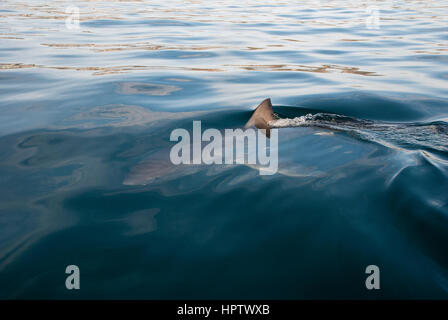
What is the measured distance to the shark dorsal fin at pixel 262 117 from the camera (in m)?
4.29

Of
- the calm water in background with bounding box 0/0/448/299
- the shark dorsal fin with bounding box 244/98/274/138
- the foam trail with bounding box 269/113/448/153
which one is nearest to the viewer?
the calm water in background with bounding box 0/0/448/299

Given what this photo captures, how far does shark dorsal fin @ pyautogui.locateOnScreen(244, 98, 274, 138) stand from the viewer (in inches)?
169

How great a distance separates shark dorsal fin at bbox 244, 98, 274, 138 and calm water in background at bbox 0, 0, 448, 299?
20 cm

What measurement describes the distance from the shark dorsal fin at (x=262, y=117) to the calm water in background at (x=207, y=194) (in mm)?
202

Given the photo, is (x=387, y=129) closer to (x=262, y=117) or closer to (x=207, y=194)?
(x=262, y=117)

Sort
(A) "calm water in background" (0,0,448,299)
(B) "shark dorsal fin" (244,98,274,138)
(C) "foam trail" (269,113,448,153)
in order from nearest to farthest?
(A) "calm water in background" (0,0,448,299)
(C) "foam trail" (269,113,448,153)
(B) "shark dorsal fin" (244,98,274,138)

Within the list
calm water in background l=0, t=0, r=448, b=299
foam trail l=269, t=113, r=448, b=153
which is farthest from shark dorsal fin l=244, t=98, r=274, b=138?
calm water in background l=0, t=0, r=448, b=299

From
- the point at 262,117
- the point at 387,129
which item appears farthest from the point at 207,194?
the point at 387,129

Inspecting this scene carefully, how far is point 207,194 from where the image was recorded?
118 inches

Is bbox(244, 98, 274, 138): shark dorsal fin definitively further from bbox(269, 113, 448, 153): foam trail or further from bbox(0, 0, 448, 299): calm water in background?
bbox(0, 0, 448, 299): calm water in background

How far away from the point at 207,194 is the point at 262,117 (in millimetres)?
1604

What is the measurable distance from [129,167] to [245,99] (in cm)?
240
